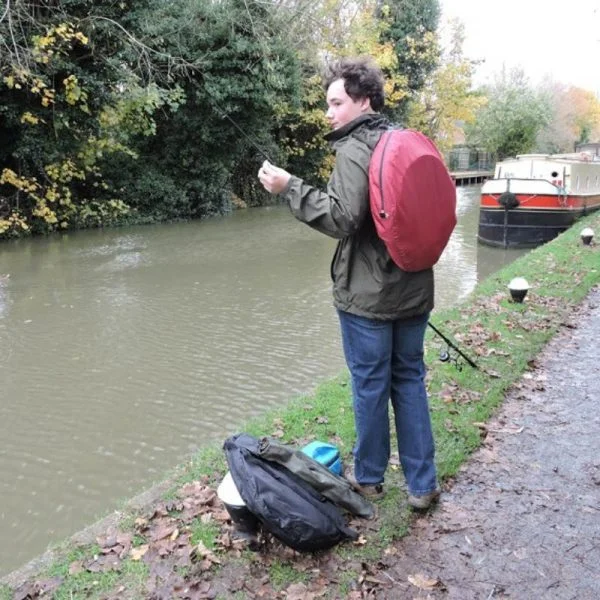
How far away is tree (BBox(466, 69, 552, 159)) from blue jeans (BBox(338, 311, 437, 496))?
149 feet

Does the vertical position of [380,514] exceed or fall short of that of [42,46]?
it falls short

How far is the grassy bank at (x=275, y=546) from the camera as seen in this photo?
253 cm

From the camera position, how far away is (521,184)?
47.2 feet

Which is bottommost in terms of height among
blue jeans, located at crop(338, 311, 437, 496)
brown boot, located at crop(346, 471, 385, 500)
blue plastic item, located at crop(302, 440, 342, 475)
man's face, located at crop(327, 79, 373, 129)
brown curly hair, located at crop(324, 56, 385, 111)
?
Answer: brown boot, located at crop(346, 471, 385, 500)

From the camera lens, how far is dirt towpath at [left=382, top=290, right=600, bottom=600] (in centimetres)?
247

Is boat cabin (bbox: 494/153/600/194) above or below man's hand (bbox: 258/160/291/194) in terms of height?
below

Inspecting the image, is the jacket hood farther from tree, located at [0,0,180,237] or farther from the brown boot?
tree, located at [0,0,180,237]

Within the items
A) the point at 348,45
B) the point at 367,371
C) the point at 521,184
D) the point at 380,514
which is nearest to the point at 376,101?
the point at 367,371

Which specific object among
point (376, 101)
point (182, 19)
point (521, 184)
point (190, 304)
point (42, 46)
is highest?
point (182, 19)

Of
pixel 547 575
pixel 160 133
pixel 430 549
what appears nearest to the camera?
pixel 547 575

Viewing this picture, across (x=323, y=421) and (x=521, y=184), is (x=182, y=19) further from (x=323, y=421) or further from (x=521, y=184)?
(x=323, y=421)

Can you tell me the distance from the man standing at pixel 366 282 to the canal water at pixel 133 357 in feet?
7.46

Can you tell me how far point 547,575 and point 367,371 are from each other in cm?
115

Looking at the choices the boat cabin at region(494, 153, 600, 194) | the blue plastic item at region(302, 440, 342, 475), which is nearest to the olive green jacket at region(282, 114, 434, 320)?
the blue plastic item at region(302, 440, 342, 475)
